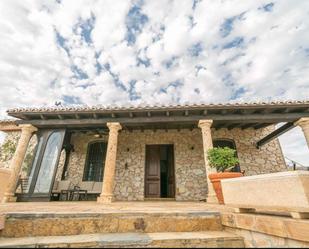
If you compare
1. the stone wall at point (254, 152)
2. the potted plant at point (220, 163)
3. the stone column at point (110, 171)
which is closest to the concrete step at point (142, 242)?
the potted plant at point (220, 163)

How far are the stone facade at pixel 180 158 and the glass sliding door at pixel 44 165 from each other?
1.64 metres

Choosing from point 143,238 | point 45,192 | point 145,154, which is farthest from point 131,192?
point 143,238

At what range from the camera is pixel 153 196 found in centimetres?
746

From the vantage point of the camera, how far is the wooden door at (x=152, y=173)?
7.52 metres

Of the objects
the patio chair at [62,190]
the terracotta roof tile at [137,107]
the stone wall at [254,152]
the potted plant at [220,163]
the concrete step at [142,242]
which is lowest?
the concrete step at [142,242]

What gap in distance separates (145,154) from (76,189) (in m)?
3.35

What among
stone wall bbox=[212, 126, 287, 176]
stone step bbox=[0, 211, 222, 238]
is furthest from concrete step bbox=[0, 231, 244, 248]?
stone wall bbox=[212, 126, 287, 176]

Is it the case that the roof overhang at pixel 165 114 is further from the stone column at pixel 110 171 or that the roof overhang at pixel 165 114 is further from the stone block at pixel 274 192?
the stone block at pixel 274 192

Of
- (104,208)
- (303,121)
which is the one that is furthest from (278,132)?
(104,208)

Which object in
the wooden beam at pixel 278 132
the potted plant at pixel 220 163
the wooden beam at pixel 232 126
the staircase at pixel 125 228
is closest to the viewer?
the staircase at pixel 125 228

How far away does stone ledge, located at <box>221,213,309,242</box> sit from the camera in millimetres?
1099

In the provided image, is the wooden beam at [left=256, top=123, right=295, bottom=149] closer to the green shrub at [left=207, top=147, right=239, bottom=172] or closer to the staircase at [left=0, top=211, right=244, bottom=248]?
the green shrub at [left=207, top=147, right=239, bottom=172]

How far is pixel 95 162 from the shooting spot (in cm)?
812

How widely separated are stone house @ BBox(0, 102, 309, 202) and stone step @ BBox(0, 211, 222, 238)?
323 cm
